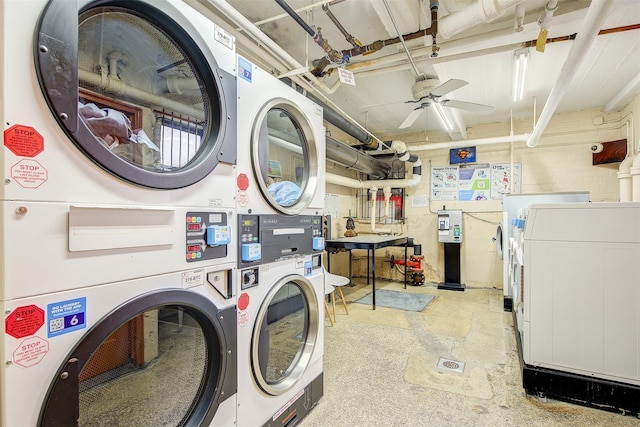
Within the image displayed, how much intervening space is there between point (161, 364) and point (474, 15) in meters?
2.70

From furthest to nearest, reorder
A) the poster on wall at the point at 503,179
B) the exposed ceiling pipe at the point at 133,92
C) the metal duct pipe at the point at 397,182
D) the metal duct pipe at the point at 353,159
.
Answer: the metal duct pipe at the point at 397,182 → the poster on wall at the point at 503,179 → the metal duct pipe at the point at 353,159 → the exposed ceiling pipe at the point at 133,92

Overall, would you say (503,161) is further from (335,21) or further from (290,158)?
(290,158)

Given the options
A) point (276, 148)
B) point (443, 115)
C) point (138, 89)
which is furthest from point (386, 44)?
point (138, 89)

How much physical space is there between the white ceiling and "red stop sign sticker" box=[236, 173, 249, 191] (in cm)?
112

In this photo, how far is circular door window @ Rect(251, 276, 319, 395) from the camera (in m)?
1.83

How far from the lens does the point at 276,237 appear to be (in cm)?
165

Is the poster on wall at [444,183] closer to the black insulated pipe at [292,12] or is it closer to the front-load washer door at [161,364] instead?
the black insulated pipe at [292,12]

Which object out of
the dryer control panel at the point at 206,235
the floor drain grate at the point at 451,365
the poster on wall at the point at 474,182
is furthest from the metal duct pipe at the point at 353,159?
the dryer control panel at the point at 206,235

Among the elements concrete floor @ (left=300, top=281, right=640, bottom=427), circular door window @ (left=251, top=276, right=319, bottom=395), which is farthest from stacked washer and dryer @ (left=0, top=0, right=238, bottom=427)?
concrete floor @ (left=300, top=281, right=640, bottom=427)

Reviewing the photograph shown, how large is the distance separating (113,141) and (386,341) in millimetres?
2950

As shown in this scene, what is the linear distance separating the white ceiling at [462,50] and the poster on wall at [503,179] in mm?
1018

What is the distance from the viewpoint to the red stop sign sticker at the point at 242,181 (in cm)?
141

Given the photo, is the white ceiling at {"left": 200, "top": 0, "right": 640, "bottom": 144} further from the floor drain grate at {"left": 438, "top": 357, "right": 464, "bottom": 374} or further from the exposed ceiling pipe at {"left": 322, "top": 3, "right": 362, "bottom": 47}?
the floor drain grate at {"left": 438, "top": 357, "right": 464, "bottom": 374}

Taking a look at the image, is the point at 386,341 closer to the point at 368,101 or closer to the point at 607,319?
the point at 607,319
